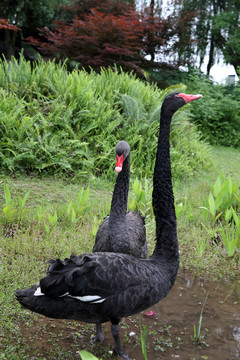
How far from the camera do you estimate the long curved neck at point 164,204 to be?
97.1 inches

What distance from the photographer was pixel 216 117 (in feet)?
42.4

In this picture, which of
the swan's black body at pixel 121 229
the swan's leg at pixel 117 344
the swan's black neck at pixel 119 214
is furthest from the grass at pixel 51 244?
the swan's black neck at pixel 119 214

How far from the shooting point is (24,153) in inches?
230

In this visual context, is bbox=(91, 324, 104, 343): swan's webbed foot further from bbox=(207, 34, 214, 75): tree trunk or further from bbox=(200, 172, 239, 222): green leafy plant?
bbox=(207, 34, 214, 75): tree trunk

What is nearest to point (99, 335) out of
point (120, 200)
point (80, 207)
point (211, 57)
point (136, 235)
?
point (136, 235)

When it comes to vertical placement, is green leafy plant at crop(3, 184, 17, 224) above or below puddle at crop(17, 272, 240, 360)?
above

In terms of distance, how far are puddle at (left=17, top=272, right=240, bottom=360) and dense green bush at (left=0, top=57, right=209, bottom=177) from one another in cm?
349

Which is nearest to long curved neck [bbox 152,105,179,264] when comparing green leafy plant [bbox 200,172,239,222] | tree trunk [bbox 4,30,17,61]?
green leafy plant [bbox 200,172,239,222]

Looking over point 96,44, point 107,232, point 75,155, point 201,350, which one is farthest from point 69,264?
point 96,44

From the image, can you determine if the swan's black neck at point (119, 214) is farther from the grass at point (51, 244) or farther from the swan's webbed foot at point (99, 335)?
the grass at point (51, 244)

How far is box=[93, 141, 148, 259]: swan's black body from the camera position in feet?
9.85

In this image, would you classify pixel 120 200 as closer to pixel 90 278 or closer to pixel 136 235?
pixel 136 235

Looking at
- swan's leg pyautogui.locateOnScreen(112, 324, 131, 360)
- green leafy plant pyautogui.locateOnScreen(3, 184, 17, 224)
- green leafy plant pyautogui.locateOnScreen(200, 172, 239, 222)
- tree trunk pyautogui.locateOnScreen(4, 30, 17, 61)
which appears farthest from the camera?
tree trunk pyautogui.locateOnScreen(4, 30, 17, 61)

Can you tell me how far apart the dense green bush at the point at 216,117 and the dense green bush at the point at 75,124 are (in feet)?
15.7
